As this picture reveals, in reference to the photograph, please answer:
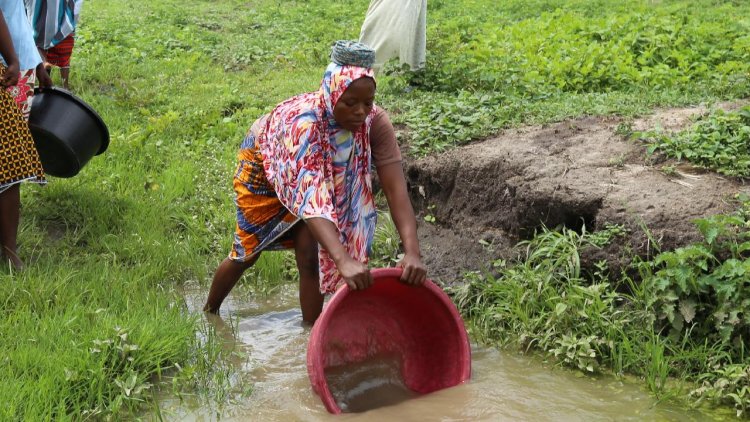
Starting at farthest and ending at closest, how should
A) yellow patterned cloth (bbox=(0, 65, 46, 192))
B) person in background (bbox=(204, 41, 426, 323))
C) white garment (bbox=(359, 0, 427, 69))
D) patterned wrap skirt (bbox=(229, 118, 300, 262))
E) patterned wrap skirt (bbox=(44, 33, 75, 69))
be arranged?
white garment (bbox=(359, 0, 427, 69)), patterned wrap skirt (bbox=(44, 33, 75, 69)), yellow patterned cloth (bbox=(0, 65, 46, 192)), patterned wrap skirt (bbox=(229, 118, 300, 262)), person in background (bbox=(204, 41, 426, 323))

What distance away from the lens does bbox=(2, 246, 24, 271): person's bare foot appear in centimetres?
443

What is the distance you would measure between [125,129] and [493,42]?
14.0 ft

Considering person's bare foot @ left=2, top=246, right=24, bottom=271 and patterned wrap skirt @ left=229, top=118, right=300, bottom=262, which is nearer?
patterned wrap skirt @ left=229, top=118, right=300, bottom=262

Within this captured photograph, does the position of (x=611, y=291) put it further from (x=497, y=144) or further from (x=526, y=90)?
(x=526, y=90)

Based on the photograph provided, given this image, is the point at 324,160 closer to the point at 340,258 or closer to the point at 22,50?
the point at 340,258

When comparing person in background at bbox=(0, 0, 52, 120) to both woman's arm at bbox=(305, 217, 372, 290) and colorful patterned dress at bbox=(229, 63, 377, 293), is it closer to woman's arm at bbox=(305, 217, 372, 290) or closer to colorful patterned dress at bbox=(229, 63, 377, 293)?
colorful patterned dress at bbox=(229, 63, 377, 293)

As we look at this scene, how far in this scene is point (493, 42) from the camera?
947 cm

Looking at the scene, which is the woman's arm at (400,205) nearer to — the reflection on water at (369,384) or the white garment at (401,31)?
the reflection on water at (369,384)

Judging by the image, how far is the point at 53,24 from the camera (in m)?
6.43

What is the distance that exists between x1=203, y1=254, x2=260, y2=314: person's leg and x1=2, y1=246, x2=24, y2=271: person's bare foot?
95cm

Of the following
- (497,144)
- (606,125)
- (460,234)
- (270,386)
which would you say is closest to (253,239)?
(270,386)

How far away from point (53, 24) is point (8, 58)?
2224mm

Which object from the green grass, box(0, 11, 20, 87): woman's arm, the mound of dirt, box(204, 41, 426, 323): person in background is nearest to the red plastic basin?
box(204, 41, 426, 323): person in background

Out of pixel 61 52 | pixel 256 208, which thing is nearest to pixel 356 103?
pixel 256 208
